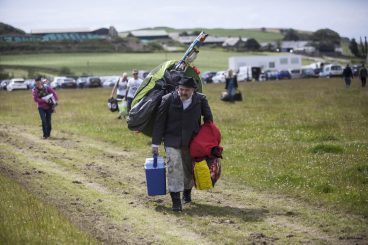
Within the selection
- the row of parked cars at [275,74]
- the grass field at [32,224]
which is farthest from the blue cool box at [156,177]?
the row of parked cars at [275,74]

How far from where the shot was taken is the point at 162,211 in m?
10.3

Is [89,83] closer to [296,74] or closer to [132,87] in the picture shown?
[296,74]

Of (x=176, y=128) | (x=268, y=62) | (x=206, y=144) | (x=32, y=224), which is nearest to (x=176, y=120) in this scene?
(x=176, y=128)

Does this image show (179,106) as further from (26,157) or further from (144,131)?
(26,157)

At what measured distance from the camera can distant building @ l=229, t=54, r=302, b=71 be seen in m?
96.4

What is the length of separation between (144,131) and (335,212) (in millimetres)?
3311

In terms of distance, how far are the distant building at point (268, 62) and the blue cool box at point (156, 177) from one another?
278 feet

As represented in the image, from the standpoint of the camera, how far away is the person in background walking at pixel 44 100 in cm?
2003

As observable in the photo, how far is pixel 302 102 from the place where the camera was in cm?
3462

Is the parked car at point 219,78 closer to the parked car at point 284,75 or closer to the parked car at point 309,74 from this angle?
the parked car at point 284,75

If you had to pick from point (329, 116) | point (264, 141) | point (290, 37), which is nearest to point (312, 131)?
point (264, 141)

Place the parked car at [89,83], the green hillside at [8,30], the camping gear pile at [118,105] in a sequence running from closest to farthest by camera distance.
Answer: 1. the camping gear pile at [118,105]
2. the parked car at [89,83]
3. the green hillside at [8,30]

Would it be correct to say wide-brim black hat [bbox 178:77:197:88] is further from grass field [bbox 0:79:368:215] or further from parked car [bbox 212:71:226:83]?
parked car [bbox 212:71:226:83]

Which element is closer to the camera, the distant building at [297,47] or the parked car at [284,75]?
the parked car at [284,75]
